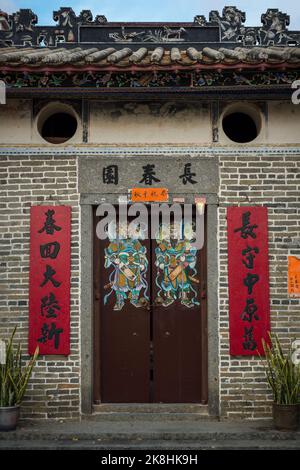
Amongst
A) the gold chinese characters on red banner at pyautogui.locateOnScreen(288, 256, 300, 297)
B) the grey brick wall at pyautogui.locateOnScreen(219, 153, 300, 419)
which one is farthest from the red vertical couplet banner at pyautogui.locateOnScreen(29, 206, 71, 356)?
the gold chinese characters on red banner at pyautogui.locateOnScreen(288, 256, 300, 297)

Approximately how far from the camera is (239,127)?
29.0ft

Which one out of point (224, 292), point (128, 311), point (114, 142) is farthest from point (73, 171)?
point (224, 292)

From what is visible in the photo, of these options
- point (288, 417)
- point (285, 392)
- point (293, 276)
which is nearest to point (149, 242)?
point (293, 276)

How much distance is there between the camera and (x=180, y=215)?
8555 mm

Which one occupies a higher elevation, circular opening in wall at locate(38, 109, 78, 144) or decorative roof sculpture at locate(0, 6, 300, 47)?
decorative roof sculpture at locate(0, 6, 300, 47)

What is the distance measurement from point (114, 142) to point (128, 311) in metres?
2.37

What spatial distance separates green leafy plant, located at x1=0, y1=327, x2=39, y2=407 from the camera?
7621mm

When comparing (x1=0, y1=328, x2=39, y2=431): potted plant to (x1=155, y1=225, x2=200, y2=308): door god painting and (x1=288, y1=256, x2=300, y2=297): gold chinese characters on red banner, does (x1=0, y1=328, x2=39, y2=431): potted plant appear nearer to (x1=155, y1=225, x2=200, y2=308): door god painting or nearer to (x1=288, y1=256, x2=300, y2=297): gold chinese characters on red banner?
(x1=155, y1=225, x2=200, y2=308): door god painting

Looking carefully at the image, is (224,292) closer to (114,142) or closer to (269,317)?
(269,317)

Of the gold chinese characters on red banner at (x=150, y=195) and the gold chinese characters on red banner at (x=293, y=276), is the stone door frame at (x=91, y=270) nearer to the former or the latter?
the gold chinese characters on red banner at (x=150, y=195)

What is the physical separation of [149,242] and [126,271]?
521 millimetres

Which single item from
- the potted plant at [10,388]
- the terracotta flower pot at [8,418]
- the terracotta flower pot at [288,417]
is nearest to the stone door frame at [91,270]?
the potted plant at [10,388]

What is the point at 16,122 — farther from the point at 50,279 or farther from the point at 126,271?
the point at 126,271
